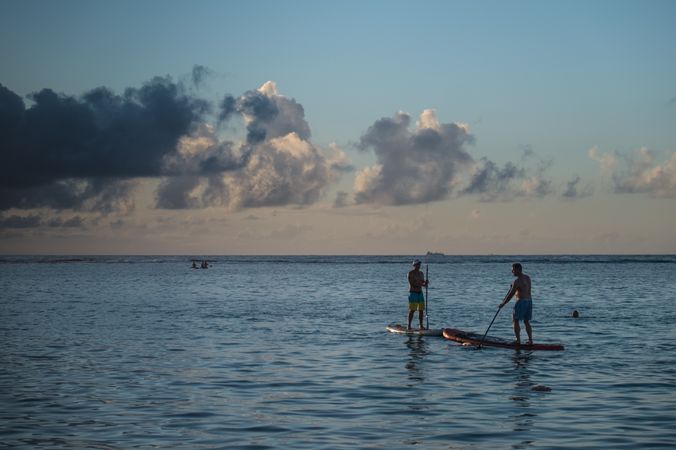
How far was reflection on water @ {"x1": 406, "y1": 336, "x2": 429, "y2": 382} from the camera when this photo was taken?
20.2 metres

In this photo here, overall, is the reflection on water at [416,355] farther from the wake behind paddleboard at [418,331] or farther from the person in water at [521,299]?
the person in water at [521,299]

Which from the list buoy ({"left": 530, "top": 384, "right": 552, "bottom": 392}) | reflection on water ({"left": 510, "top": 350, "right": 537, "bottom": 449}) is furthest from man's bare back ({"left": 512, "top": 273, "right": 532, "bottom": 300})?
buoy ({"left": 530, "top": 384, "right": 552, "bottom": 392})

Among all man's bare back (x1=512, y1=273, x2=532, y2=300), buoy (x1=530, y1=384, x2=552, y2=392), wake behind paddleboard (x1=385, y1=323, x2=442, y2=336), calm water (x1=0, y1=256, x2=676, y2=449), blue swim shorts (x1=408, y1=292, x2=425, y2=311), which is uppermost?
man's bare back (x1=512, y1=273, x2=532, y2=300)

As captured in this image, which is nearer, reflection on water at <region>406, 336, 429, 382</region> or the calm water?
the calm water

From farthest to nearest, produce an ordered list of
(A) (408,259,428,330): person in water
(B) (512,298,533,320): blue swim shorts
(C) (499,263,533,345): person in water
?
1. (A) (408,259,428,330): person in water
2. (B) (512,298,533,320): blue swim shorts
3. (C) (499,263,533,345): person in water

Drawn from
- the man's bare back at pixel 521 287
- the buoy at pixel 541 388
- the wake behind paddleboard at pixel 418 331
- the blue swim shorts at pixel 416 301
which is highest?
the man's bare back at pixel 521 287

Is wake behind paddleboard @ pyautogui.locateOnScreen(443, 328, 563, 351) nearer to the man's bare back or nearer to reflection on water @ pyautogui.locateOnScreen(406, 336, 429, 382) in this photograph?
reflection on water @ pyautogui.locateOnScreen(406, 336, 429, 382)

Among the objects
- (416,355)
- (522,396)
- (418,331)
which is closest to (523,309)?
(416,355)

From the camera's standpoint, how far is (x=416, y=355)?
79.4 ft

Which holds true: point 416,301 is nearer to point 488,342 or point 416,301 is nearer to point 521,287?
point 488,342

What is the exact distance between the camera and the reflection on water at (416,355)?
2019cm

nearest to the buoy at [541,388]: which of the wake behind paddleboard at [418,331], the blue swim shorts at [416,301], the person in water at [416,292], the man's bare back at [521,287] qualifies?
the man's bare back at [521,287]

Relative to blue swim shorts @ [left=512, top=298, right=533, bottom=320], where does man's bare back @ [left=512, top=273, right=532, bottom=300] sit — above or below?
above

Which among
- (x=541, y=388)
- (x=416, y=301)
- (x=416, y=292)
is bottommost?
(x=541, y=388)
